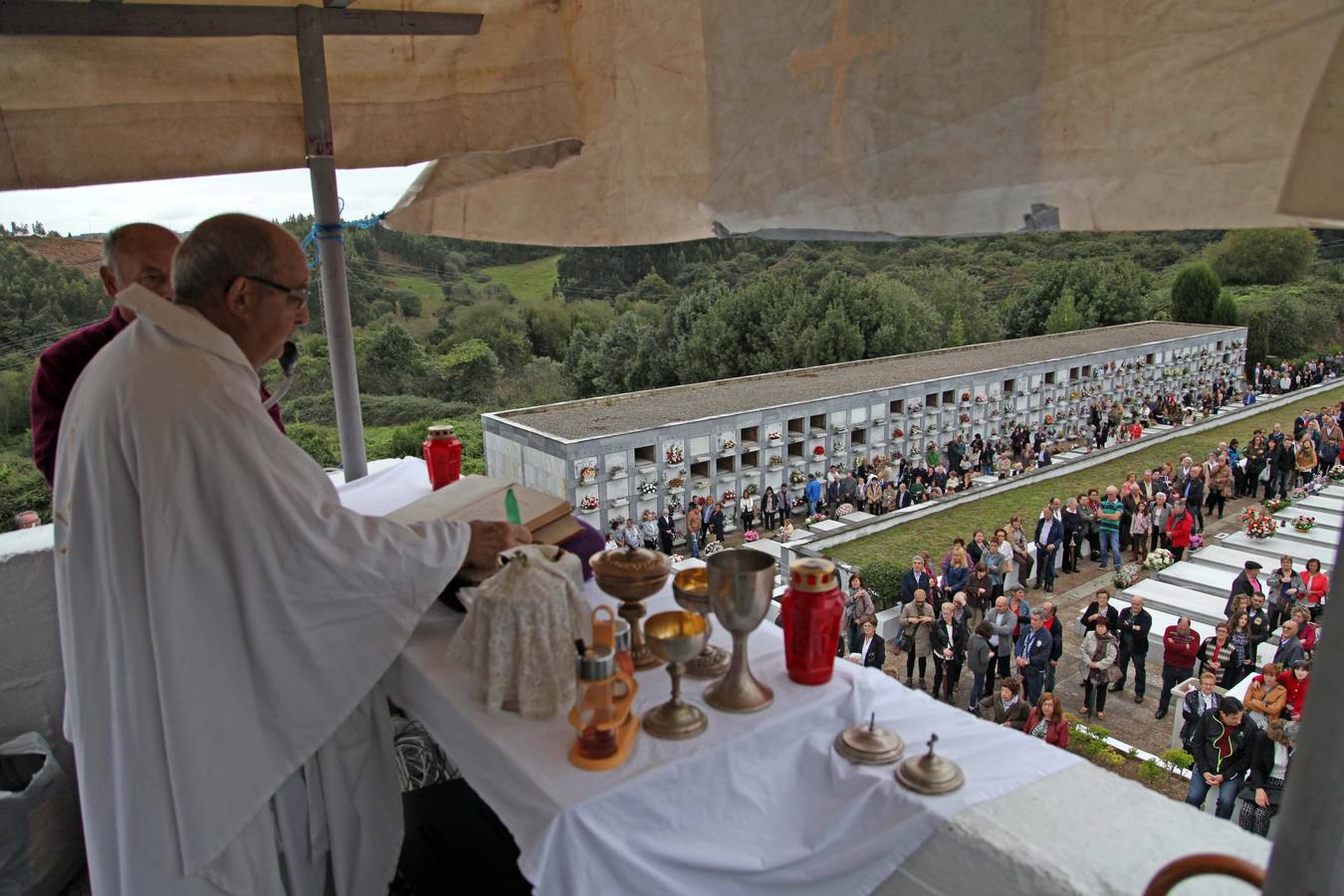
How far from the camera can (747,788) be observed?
3.46 feet

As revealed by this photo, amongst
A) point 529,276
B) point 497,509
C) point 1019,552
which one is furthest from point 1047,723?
point 529,276

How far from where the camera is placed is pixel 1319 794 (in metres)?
0.60

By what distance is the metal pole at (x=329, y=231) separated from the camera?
186 centimetres

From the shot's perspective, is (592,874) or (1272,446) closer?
(592,874)

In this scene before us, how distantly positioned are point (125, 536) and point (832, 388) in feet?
52.3

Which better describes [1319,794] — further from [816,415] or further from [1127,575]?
[816,415]

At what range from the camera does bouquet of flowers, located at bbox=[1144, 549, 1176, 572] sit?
10.5 m

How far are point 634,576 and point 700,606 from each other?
0.11 metres

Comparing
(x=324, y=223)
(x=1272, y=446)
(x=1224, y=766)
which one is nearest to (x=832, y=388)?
(x=1272, y=446)

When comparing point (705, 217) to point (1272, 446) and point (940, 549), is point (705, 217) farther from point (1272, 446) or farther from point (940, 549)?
point (1272, 446)

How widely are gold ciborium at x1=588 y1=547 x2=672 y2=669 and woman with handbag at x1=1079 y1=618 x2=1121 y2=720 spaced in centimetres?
676

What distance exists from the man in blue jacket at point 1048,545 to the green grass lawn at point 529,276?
1291 inches

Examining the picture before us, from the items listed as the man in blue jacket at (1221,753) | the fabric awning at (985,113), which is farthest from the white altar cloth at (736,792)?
the man in blue jacket at (1221,753)

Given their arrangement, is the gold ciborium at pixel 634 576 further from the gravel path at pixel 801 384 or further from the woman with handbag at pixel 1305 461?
the woman with handbag at pixel 1305 461
